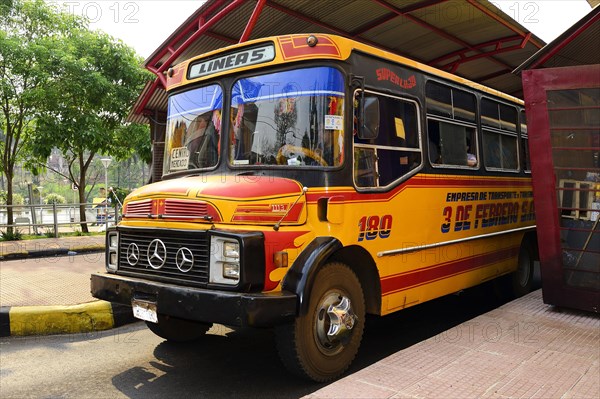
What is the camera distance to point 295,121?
4254 mm

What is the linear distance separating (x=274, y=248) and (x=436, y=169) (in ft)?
7.85

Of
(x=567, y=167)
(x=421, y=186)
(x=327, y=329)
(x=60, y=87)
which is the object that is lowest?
(x=327, y=329)

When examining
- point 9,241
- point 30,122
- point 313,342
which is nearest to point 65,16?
A: point 30,122

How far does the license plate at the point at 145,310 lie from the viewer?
3.99 meters

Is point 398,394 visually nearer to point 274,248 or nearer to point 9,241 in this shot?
point 274,248

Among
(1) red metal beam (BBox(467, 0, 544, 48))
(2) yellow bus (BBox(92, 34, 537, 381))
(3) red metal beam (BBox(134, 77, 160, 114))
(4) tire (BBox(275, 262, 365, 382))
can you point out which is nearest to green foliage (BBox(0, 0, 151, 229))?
(3) red metal beam (BBox(134, 77, 160, 114))

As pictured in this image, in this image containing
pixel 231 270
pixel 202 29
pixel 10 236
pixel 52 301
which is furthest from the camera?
pixel 10 236

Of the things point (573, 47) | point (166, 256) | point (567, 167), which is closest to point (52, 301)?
point (166, 256)

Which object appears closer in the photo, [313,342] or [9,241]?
[313,342]

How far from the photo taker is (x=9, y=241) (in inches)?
534

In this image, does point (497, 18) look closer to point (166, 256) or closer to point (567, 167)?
point (567, 167)

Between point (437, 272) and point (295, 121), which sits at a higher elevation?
point (295, 121)

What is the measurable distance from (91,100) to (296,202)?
1400 cm

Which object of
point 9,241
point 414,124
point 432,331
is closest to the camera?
point 414,124
